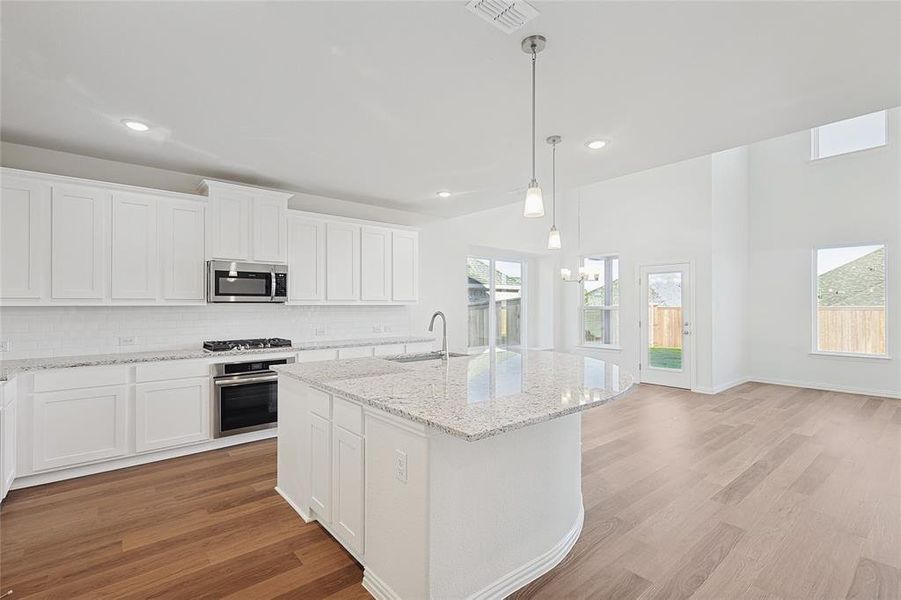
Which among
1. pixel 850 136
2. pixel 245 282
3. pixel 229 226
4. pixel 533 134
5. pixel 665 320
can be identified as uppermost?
pixel 850 136

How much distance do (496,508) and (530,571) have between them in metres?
0.44

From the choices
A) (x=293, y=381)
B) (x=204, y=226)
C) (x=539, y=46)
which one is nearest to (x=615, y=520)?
(x=293, y=381)

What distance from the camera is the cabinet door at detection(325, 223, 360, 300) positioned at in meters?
5.03

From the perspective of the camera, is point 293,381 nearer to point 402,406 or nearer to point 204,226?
point 402,406

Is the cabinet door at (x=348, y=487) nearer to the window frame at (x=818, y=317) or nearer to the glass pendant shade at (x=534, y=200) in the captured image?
the glass pendant shade at (x=534, y=200)

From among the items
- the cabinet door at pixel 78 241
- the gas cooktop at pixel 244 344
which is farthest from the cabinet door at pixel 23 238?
the gas cooktop at pixel 244 344

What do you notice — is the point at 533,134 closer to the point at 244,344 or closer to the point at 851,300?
the point at 244,344

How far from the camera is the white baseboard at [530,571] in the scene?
6.43ft

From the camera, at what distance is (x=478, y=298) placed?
755 cm

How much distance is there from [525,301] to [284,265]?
5.17 meters

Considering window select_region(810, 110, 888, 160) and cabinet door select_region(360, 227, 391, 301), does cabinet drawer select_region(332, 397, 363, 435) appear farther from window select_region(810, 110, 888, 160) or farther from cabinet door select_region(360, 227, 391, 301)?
window select_region(810, 110, 888, 160)

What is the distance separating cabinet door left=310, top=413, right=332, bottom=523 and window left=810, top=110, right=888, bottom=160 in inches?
300

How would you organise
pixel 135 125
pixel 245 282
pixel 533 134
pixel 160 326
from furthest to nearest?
1. pixel 245 282
2. pixel 160 326
3. pixel 135 125
4. pixel 533 134

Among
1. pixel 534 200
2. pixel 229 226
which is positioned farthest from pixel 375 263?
pixel 534 200
